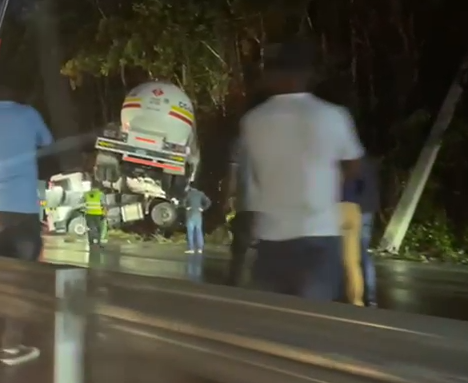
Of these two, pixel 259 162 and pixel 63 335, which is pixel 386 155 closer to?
pixel 259 162

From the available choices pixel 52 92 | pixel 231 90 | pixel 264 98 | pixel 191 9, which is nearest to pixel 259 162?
pixel 264 98

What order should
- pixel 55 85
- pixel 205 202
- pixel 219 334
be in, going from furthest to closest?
pixel 55 85 → pixel 205 202 → pixel 219 334

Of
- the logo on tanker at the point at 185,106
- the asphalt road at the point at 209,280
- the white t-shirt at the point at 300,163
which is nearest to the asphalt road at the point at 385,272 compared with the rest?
the asphalt road at the point at 209,280

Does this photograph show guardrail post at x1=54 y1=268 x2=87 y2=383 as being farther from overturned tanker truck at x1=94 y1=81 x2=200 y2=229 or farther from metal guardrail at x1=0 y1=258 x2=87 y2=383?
overturned tanker truck at x1=94 y1=81 x2=200 y2=229

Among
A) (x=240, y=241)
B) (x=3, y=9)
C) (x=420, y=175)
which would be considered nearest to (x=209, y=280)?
(x=240, y=241)

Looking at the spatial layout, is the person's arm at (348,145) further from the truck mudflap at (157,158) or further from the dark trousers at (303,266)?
the truck mudflap at (157,158)

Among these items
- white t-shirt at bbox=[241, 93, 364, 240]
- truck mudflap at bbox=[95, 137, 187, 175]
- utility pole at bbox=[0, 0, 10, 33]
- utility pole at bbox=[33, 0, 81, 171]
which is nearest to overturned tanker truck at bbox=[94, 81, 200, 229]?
truck mudflap at bbox=[95, 137, 187, 175]

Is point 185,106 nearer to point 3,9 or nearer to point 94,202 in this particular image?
point 94,202
